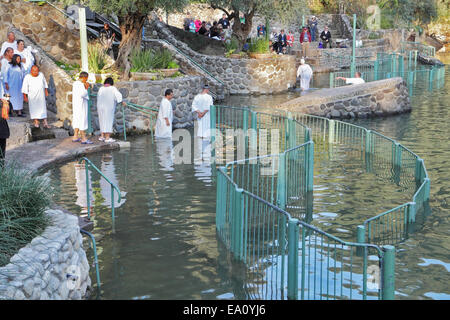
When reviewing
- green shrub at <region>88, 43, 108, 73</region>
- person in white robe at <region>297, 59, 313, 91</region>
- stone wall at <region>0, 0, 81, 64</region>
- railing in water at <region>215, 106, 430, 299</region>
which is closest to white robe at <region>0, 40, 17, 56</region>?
stone wall at <region>0, 0, 81, 64</region>

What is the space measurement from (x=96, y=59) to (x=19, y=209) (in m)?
11.8

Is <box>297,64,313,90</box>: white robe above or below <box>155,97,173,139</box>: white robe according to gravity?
above

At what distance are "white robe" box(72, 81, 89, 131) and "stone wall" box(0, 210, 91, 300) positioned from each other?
754cm

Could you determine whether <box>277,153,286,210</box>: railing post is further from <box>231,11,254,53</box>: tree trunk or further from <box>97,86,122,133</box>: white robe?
<box>231,11,254,53</box>: tree trunk

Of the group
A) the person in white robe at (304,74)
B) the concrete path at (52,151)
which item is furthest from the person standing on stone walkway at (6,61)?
the person in white robe at (304,74)

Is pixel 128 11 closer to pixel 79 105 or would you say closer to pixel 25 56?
pixel 25 56

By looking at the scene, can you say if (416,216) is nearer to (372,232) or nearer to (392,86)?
(372,232)

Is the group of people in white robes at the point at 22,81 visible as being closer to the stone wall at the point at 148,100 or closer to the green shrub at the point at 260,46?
the stone wall at the point at 148,100

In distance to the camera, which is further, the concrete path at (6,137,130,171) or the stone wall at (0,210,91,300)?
the concrete path at (6,137,130,171)

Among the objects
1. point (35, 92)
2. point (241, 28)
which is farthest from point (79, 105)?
point (241, 28)

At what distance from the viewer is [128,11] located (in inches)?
728

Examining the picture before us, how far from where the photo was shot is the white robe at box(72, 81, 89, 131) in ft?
49.7

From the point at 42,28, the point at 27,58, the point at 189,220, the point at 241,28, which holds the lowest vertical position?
the point at 189,220

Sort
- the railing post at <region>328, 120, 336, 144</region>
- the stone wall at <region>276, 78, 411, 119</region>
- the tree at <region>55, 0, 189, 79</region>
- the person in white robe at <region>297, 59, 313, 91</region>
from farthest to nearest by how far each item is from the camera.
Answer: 1. the person in white robe at <region>297, 59, 313, 91</region>
2. the stone wall at <region>276, 78, 411, 119</region>
3. the tree at <region>55, 0, 189, 79</region>
4. the railing post at <region>328, 120, 336, 144</region>
